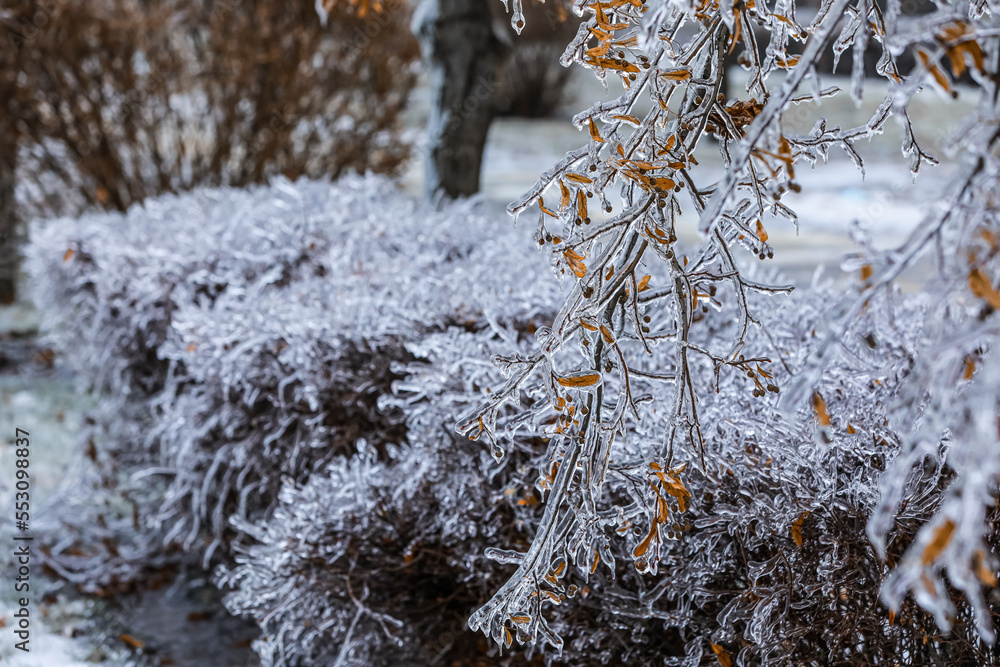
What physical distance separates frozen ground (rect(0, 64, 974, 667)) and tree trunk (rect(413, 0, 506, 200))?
20.8 inches

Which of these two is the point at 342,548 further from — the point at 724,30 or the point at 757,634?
the point at 724,30

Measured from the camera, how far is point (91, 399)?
196 inches

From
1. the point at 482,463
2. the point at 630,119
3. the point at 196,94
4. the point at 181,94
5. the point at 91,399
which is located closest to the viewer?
the point at 630,119

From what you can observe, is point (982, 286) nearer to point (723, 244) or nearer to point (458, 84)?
point (723, 244)

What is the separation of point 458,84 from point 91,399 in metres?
2.67

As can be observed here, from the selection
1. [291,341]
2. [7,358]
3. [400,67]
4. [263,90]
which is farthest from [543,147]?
[291,341]

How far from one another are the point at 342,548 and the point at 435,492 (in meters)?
0.27

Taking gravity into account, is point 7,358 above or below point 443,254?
below

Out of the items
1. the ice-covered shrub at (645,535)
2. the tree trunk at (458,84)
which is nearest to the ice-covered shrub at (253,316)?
the ice-covered shrub at (645,535)

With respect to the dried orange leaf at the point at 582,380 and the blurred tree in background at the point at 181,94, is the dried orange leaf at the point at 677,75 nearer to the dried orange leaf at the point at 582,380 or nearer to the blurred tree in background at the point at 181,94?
the dried orange leaf at the point at 582,380

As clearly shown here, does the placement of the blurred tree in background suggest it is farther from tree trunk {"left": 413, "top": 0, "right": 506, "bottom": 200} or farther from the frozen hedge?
the frozen hedge

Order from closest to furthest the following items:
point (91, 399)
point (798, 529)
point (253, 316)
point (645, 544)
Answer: point (645, 544) < point (798, 529) < point (253, 316) < point (91, 399)

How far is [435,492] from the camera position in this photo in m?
2.19

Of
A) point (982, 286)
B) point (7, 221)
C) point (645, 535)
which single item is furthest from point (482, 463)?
point (7, 221)
